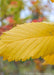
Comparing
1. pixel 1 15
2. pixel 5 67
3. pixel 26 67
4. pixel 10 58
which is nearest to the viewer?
pixel 10 58

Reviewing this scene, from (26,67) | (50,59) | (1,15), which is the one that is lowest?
(50,59)

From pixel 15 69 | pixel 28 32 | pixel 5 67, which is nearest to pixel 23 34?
pixel 28 32

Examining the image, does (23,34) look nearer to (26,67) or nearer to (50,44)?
(50,44)

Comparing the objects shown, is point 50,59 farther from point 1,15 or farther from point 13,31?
point 1,15

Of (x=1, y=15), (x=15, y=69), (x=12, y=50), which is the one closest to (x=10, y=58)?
(x=12, y=50)

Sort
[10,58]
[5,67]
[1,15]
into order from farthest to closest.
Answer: [5,67] < [1,15] < [10,58]

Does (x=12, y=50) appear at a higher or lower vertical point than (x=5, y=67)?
lower

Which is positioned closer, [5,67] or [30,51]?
[30,51]
